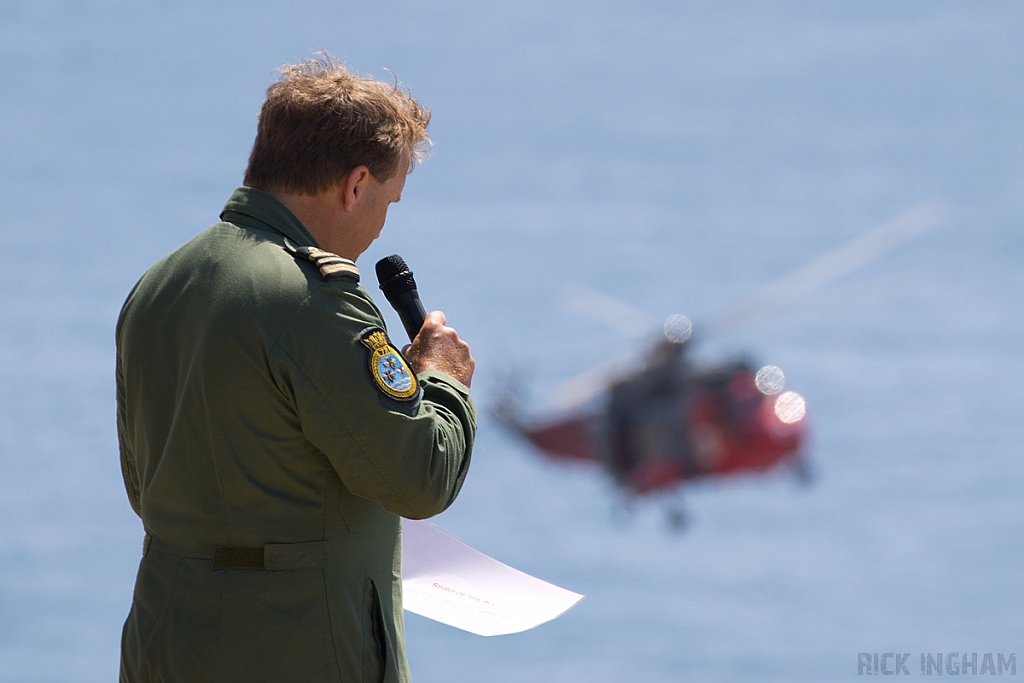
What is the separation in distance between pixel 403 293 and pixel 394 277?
0.09 feet

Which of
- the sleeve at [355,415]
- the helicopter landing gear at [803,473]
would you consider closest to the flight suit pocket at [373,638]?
the sleeve at [355,415]

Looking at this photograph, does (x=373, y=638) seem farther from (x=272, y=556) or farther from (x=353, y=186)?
(x=353, y=186)

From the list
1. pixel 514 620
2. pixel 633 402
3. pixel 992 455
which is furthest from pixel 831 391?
pixel 514 620

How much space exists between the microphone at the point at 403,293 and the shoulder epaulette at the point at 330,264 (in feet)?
0.95

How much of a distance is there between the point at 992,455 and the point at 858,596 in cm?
2830

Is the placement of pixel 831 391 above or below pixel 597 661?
above

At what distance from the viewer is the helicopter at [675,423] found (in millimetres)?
24125

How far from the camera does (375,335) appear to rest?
4.84ft

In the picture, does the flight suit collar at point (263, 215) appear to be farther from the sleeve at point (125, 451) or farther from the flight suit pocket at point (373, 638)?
the flight suit pocket at point (373, 638)

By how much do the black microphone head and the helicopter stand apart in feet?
69.8

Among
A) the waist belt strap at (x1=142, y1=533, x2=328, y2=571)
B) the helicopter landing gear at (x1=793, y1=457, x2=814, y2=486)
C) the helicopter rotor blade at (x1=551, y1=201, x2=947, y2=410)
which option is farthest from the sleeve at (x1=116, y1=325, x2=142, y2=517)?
the helicopter rotor blade at (x1=551, y1=201, x2=947, y2=410)

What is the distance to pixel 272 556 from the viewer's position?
4.85ft

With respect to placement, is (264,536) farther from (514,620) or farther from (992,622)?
(992,622)

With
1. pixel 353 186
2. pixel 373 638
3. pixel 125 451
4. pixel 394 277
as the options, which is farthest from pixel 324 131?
pixel 373 638
